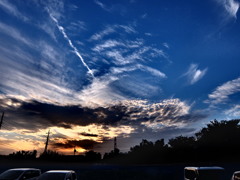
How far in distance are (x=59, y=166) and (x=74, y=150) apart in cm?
5196

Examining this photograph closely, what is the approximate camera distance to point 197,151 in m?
50.5

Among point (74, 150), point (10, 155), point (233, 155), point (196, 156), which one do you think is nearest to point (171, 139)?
point (196, 156)

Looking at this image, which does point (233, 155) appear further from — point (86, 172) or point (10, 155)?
point (10, 155)

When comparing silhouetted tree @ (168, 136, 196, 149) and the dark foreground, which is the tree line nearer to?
silhouetted tree @ (168, 136, 196, 149)

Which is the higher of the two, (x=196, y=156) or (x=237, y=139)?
(x=237, y=139)

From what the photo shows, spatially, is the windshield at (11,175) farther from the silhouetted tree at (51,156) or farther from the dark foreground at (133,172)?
the silhouetted tree at (51,156)

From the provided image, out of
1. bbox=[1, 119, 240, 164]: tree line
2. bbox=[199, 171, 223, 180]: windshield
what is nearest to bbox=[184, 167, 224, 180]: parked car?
bbox=[199, 171, 223, 180]: windshield

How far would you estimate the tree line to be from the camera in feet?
158

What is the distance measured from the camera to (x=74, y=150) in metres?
84.6

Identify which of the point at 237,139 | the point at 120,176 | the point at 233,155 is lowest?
the point at 120,176

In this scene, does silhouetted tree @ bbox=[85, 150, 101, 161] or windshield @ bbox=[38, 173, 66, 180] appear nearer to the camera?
windshield @ bbox=[38, 173, 66, 180]

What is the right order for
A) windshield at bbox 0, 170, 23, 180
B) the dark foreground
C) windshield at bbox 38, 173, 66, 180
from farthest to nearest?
the dark foreground → windshield at bbox 0, 170, 23, 180 → windshield at bbox 38, 173, 66, 180

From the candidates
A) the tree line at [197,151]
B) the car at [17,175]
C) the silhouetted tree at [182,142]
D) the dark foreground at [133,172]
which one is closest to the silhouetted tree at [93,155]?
the tree line at [197,151]

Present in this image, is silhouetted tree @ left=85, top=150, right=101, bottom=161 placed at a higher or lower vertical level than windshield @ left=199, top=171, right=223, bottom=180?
higher
